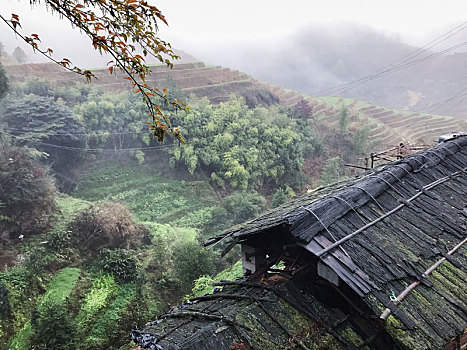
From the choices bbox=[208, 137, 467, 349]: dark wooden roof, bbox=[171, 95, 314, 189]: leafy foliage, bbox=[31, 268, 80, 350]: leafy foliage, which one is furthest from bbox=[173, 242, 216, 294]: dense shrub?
bbox=[171, 95, 314, 189]: leafy foliage

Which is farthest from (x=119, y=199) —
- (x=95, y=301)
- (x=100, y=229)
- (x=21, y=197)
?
(x=95, y=301)

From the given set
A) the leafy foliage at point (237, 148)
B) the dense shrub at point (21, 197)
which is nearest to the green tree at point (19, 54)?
the leafy foliage at point (237, 148)

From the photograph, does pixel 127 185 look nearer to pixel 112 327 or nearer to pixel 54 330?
pixel 112 327

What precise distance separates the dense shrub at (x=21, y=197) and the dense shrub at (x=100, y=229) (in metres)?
1.53

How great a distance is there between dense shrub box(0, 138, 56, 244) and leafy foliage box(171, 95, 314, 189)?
10.7 meters

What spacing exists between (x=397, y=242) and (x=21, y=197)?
44.0 feet

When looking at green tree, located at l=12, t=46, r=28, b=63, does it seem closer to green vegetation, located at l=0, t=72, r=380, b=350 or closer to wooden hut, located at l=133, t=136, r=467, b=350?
green vegetation, located at l=0, t=72, r=380, b=350

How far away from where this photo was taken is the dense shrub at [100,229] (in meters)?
12.7

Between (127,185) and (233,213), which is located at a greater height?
(127,185)

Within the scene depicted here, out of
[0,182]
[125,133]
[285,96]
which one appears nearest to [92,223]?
[0,182]

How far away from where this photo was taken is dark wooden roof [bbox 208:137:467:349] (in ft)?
9.73

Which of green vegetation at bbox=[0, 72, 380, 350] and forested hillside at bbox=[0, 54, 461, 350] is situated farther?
forested hillside at bbox=[0, 54, 461, 350]

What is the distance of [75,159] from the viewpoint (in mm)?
22203

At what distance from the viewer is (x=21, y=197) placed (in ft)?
40.5
